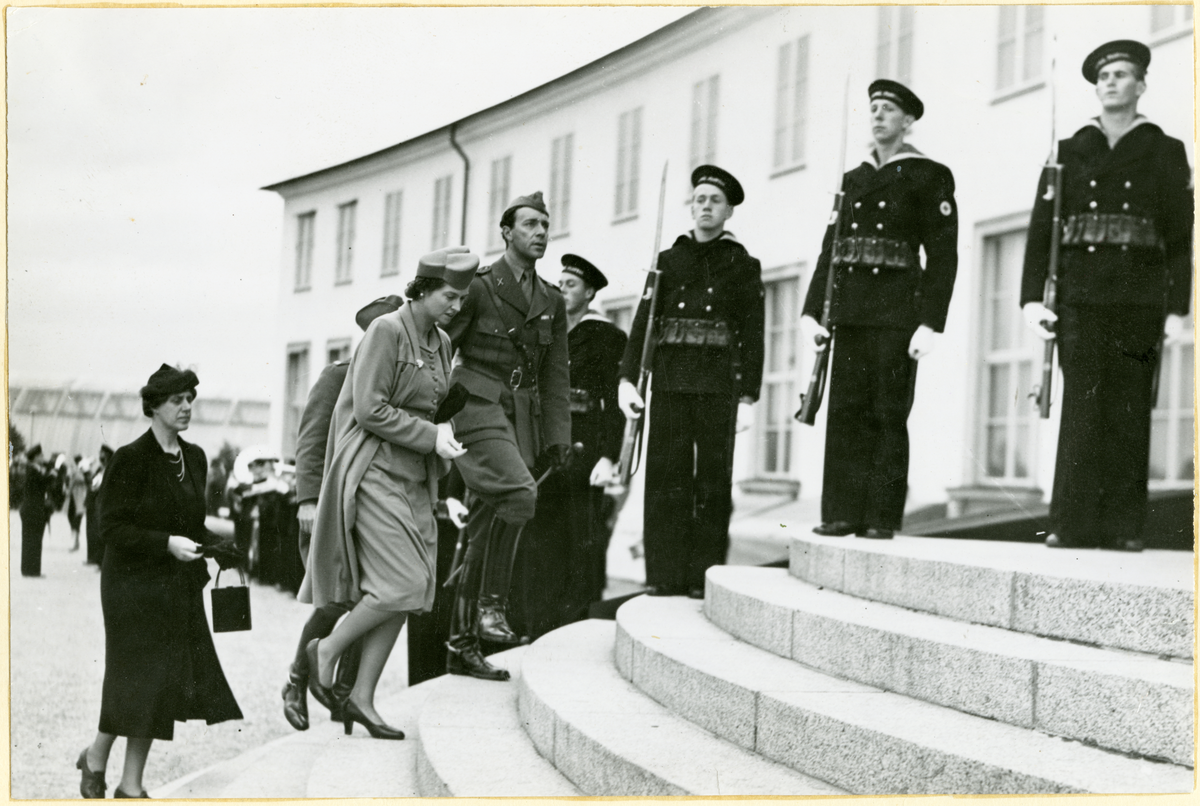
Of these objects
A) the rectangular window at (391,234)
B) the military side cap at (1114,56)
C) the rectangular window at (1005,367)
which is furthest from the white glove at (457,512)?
the military side cap at (1114,56)

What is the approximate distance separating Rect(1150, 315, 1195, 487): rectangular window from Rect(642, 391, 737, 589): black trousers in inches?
→ 71.1

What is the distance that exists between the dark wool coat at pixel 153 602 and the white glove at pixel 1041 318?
3.38 meters

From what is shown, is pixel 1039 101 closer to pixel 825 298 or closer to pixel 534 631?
pixel 825 298

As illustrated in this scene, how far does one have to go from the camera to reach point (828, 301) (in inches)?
225

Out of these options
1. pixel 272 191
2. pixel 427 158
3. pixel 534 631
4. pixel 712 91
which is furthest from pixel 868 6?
pixel 534 631

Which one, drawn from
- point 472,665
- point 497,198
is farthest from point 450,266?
point 472,665

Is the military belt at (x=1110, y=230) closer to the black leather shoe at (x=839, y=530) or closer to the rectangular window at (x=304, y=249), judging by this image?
the black leather shoe at (x=839, y=530)

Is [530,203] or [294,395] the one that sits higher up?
[530,203]

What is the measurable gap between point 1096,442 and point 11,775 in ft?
14.7

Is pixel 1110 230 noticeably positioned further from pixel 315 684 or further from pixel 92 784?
pixel 92 784

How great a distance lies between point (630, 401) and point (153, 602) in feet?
7.51

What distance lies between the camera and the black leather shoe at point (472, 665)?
5270 mm

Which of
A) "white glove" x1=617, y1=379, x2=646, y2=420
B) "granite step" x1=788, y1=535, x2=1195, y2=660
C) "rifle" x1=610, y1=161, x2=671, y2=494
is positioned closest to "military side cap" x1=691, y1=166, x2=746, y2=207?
"rifle" x1=610, y1=161, x2=671, y2=494

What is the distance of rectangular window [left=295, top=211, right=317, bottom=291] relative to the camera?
568 centimetres
